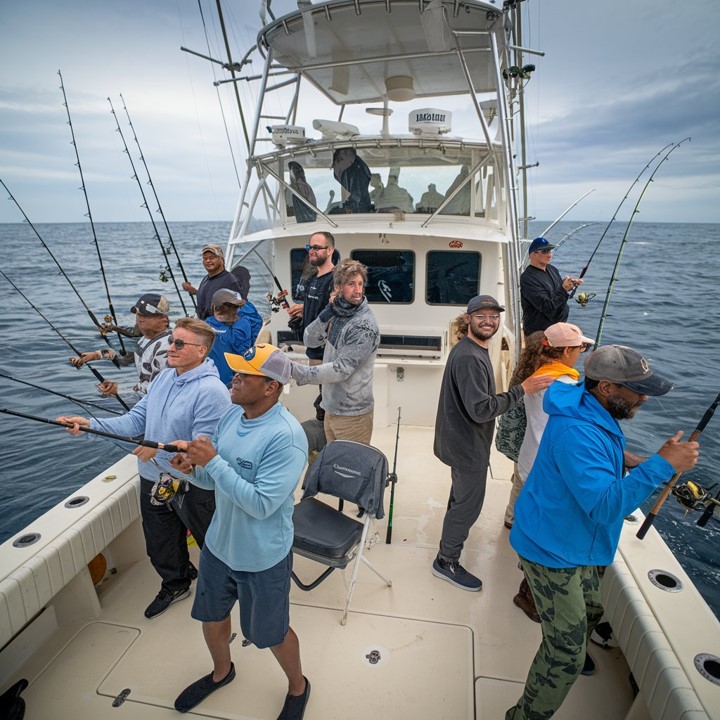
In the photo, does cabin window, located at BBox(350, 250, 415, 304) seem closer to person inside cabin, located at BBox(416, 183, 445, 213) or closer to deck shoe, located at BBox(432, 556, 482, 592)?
person inside cabin, located at BBox(416, 183, 445, 213)

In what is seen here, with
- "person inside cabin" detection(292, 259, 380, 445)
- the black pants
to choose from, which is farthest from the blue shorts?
"person inside cabin" detection(292, 259, 380, 445)

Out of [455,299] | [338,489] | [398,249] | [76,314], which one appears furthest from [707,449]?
[76,314]

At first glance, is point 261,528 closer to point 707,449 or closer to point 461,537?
point 461,537

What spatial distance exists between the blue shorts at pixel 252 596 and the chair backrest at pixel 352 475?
771 millimetres

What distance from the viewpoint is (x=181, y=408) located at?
7.64 ft

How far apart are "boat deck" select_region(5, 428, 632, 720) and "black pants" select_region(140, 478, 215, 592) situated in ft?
0.79

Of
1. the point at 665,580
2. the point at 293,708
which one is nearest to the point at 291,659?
the point at 293,708

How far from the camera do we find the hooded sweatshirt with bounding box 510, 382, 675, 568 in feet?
5.21

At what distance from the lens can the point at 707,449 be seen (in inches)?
302

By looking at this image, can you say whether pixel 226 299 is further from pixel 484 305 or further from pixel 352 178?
pixel 352 178

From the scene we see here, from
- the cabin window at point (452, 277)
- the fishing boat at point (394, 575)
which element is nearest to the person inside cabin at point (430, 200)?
the fishing boat at point (394, 575)

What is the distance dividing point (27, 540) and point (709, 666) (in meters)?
3.15

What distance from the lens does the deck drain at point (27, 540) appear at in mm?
2436

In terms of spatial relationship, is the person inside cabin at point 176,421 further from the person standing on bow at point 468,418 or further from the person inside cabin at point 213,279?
the person inside cabin at point 213,279
